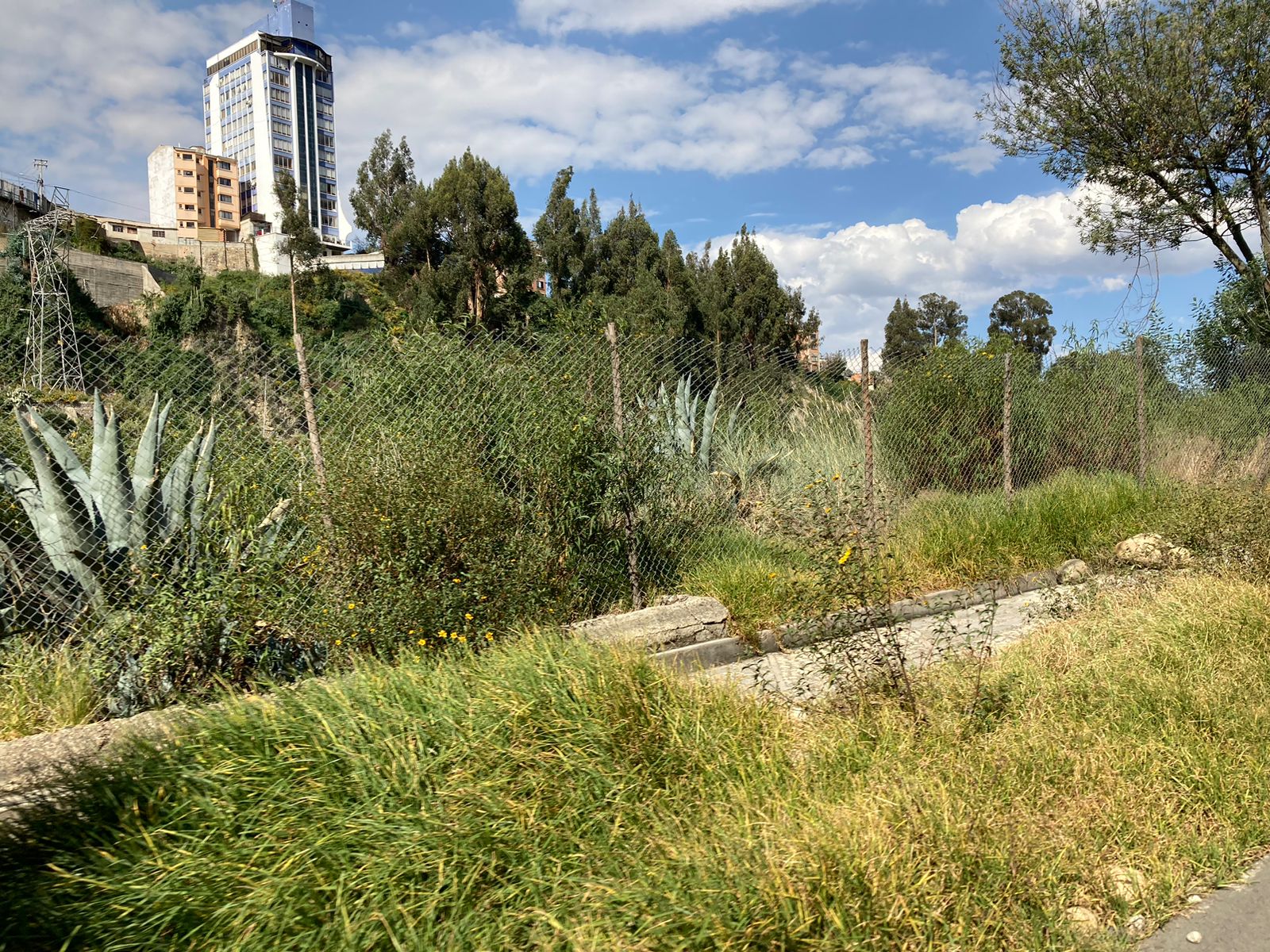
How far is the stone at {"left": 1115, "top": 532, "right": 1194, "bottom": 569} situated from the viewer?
6.94 metres

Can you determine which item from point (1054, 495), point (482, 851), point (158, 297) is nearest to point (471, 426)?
point (482, 851)

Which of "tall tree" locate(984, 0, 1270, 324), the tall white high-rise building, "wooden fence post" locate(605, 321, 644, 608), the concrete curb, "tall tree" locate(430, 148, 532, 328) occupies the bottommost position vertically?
the concrete curb

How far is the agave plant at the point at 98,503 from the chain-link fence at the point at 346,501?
12 mm

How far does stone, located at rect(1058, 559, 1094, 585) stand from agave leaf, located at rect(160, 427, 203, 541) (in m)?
6.57

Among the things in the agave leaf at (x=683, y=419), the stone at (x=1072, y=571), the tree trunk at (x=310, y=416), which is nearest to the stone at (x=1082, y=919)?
the tree trunk at (x=310, y=416)

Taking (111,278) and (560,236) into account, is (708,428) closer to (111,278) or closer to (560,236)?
(560,236)

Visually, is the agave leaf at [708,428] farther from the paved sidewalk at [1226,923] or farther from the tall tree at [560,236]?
the tall tree at [560,236]

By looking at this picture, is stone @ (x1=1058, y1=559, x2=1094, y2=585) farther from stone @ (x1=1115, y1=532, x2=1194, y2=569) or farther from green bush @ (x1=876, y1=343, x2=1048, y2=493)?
green bush @ (x1=876, y1=343, x2=1048, y2=493)

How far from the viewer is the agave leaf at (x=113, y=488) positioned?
15.8 feet

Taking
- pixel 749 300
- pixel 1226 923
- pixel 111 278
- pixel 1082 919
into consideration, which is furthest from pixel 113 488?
pixel 111 278

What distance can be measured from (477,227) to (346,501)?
31344 millimetres

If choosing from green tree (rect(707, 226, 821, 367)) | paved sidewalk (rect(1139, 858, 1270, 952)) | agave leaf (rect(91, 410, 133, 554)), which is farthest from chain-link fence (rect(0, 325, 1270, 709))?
green tree (rect(707, 226, 821, 367))

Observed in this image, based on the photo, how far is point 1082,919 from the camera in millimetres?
2688

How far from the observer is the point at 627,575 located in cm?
645
